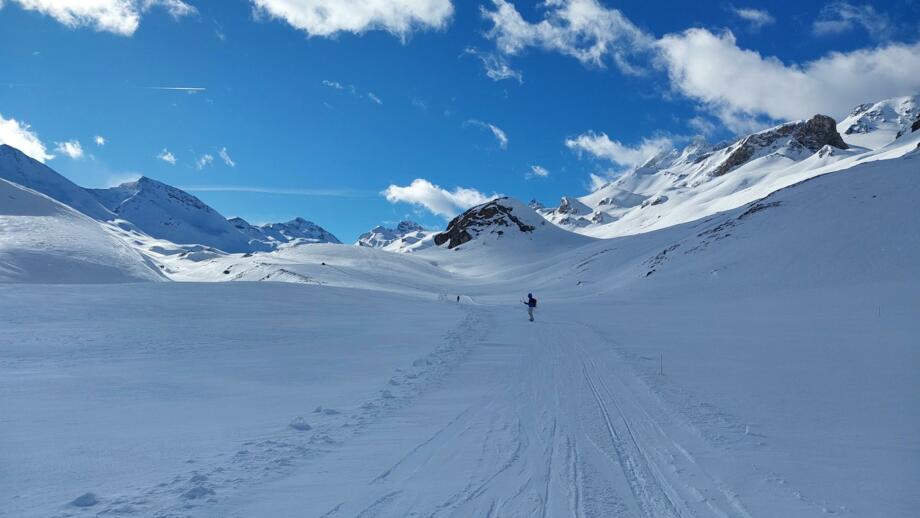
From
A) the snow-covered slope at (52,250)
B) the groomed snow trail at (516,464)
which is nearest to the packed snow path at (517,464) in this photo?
the groomed snow trail at (516,464)

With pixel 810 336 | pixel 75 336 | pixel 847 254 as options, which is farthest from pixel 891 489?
pixel 847 254

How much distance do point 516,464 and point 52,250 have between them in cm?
7868

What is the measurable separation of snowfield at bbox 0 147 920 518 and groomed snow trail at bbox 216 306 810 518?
0.04 m

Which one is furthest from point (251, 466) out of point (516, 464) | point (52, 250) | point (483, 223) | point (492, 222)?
point (483, 223)

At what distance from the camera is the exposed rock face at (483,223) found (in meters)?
159

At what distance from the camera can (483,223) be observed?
6516 inches

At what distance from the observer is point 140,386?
996 cm

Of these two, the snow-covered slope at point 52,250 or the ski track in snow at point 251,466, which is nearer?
the ski track in snow at point 251,466

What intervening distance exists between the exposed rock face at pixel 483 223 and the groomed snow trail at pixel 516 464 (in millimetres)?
148201

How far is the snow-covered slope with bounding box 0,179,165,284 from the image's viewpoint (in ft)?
186

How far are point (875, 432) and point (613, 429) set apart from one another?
375 cm

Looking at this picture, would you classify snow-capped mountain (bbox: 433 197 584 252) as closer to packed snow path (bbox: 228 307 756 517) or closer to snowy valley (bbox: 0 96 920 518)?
snowy valley (bbox: 0 96 920 518)

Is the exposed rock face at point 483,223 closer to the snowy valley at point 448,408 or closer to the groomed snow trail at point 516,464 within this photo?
the snowy valley at point 448,408

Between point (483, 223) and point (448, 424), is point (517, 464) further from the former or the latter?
point (483, 223)
